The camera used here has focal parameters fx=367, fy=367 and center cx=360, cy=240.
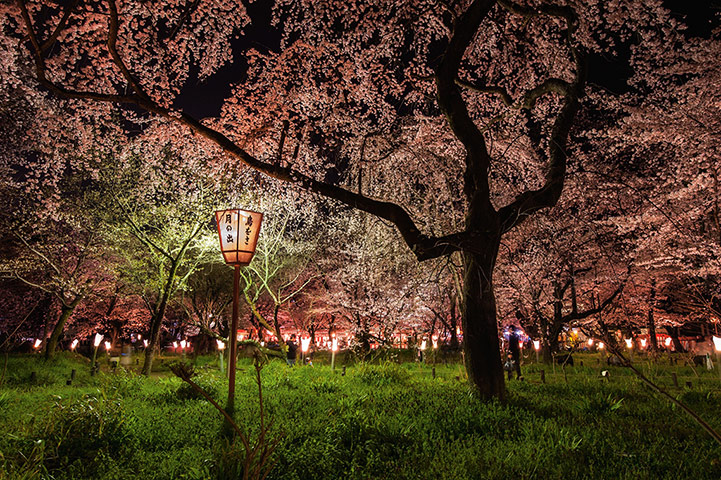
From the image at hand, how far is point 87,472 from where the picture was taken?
477 centimetres

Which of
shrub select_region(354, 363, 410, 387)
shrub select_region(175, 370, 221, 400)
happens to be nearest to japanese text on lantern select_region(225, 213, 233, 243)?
shrub select_region(175, 370, 221, 400)

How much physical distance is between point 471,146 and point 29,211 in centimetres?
2307

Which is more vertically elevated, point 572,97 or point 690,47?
point 690,47

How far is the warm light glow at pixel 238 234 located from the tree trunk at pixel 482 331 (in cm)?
457

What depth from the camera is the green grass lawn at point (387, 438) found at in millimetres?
4562

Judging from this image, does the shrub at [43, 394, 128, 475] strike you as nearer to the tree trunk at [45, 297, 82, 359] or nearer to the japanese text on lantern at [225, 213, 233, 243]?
the japanese text on lantern at [225, 213, 233, 243]

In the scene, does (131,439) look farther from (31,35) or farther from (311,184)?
(31,35)

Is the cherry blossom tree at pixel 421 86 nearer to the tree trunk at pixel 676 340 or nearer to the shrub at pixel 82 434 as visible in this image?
the shrub at pixel 82 434

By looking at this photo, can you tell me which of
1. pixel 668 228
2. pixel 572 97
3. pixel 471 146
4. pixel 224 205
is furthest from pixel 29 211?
pixel 668 228

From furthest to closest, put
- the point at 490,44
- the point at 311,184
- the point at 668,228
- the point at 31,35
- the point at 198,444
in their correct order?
the point at 668,228 < the point at 490,44 < the point at 311,184 < the point at 31,35 < the point at 198,444

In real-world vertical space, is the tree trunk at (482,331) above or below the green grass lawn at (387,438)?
above

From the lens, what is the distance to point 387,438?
557cm

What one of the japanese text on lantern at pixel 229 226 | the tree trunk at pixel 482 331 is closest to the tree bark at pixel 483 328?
the tree trunk at pixel 482 331

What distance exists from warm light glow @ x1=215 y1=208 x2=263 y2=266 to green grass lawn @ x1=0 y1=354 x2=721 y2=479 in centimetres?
310
